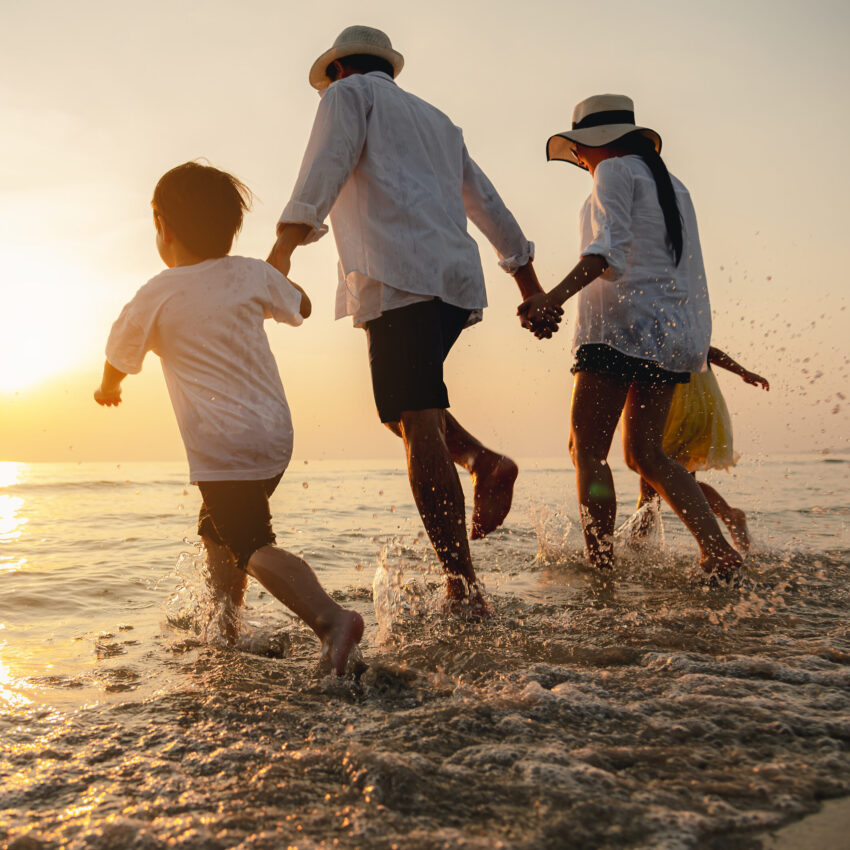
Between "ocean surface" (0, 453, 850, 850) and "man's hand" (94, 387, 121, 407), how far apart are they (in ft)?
2.58

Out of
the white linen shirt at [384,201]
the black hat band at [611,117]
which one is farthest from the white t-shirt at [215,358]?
the black hat band at [611,117]

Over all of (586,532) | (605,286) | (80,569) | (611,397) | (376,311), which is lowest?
(80,569)

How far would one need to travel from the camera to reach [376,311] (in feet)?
8.87

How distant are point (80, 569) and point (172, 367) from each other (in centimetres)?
223

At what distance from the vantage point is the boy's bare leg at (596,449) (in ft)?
11.2

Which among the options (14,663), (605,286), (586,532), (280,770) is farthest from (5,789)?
(605,286)

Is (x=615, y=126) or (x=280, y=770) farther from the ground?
(x=615, y=126)

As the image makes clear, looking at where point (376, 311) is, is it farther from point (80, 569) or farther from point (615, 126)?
point (80, 569)

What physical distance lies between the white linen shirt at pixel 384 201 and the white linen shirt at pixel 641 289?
2.65 ft

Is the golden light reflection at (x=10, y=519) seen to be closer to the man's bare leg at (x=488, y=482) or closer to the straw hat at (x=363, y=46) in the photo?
the man's bare leg at (x=488, y=482)

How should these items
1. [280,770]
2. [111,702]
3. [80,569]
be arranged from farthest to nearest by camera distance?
[80,569] → [111,702] → [280,770]

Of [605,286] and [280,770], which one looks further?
[605,286]

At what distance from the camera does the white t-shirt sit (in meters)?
2.24

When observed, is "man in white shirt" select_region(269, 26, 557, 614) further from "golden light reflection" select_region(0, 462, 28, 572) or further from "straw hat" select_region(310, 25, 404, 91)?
"golden light reflection" select_region(0, 462, 28, 572)
